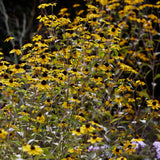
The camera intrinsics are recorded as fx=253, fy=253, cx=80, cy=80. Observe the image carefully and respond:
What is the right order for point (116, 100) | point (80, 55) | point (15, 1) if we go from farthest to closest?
point (15, 1) < point (116, 100) < point (80, 55)

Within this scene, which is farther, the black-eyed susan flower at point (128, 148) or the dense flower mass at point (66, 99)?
the black-eyed susan flower at point (128, 148)

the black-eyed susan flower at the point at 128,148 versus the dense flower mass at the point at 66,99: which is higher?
the dense flower mass at the point at 66,99

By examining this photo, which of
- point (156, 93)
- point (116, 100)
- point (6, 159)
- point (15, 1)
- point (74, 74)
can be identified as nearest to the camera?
point (6, 159)

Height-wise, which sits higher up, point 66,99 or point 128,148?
point 66,99

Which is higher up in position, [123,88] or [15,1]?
[15,1]

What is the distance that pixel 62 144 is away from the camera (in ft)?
5.52

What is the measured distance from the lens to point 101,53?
183 centimetres

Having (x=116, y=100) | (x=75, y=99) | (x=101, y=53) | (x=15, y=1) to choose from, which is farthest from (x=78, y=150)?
(x=15, y=1)

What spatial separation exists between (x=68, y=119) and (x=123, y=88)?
0.54 metres

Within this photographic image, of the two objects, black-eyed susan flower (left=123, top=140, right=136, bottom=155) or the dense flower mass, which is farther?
black-eyed susan flower (left=123, top=140, right=136, bottom=155)

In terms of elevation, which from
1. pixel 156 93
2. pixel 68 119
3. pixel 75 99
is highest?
pixel 75 99

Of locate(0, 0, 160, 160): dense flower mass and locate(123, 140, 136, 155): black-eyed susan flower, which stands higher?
locate(0, 0, 160, 160): dense flower mass

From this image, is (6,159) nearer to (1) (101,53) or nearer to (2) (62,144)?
(2) (62,144)

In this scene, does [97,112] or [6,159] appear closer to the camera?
[6,159]
